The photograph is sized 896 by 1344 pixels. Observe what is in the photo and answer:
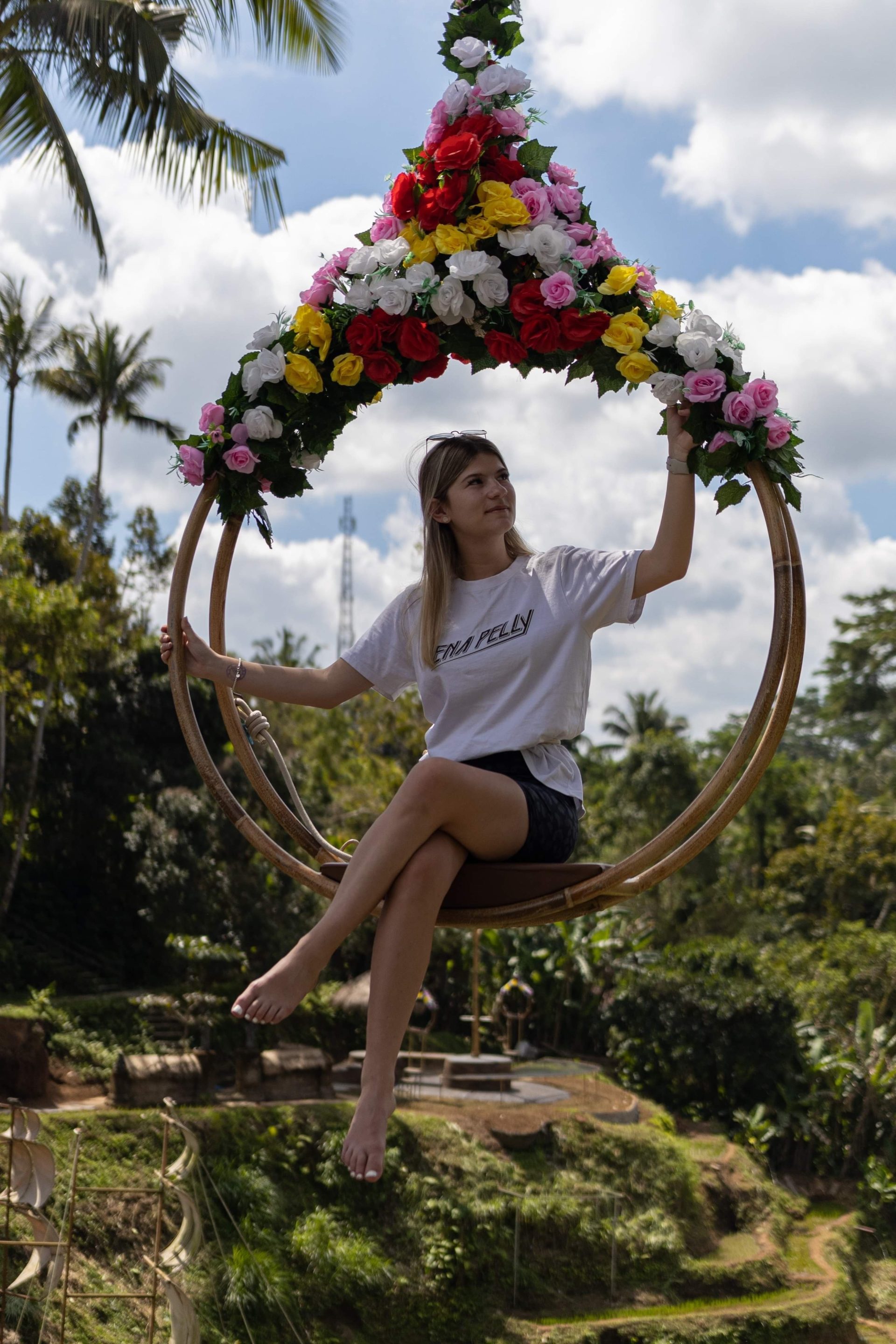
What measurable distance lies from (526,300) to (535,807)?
127 centimetres

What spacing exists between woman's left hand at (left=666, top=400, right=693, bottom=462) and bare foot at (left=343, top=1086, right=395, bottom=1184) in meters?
1.56

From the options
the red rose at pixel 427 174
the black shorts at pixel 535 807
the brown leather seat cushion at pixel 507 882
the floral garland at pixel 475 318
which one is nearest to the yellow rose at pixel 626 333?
the floral garland at pixel 475 318

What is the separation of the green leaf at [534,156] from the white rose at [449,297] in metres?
0.38

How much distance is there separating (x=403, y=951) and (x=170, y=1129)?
10.3 m

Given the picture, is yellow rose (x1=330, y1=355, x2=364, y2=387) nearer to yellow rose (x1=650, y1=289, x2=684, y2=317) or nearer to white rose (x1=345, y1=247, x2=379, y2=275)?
white rose (x1=345, y1=247, x2=379, y2=275)

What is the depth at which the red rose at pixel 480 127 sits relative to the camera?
11.0 ft

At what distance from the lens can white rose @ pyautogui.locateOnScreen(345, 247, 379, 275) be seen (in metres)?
3.39

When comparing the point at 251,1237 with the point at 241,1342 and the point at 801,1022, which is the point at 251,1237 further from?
the point at 801,1022

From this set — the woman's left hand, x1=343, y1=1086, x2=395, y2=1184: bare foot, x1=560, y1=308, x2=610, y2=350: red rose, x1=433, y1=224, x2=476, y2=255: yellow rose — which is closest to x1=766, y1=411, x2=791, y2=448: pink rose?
the woman's left hand

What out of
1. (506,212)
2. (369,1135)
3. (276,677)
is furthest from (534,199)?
(369,1135)

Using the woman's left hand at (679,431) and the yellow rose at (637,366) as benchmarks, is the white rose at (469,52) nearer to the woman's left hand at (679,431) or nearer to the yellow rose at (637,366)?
the yellow rose at (637,366)

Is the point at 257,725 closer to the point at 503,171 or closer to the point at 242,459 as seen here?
the point at 242,459

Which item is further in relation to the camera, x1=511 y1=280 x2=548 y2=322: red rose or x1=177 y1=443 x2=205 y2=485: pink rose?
x1=177 y1=443 x2=205 y2=485: pink rose

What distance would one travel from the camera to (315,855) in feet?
11.8
